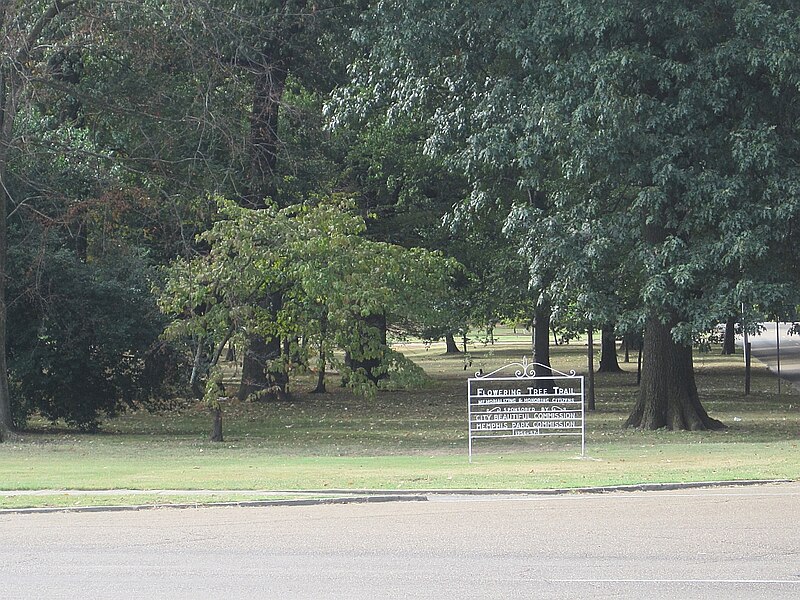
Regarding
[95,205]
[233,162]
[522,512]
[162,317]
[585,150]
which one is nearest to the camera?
[522,512]

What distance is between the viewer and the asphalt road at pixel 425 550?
9.20 meters

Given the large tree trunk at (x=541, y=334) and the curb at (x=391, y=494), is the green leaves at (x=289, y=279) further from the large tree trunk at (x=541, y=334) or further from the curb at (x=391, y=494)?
the large tree trunk at (x=541, y=334)

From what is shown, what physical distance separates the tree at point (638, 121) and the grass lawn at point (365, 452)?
11.9 ft

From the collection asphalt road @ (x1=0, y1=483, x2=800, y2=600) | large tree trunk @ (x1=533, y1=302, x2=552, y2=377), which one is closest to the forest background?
large tree trunk @ (x1=533, y1=302, x2=552, y2=377)

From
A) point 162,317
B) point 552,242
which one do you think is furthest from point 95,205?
point 552,242

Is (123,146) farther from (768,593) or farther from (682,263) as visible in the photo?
(768,593)

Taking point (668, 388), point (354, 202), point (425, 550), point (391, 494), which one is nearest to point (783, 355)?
point (668, 388)

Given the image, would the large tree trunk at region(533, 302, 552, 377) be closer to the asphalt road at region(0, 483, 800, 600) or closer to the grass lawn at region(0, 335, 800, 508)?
the grass lawn at region(0, 335, 800, 508)

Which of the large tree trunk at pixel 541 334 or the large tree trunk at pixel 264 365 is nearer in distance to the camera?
the large tree trunk at pixel 264 365

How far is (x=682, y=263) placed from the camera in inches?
971

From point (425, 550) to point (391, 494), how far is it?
4.41 metres

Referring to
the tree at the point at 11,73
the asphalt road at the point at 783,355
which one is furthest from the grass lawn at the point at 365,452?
the asphalt road at the point at 783,355

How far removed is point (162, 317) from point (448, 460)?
10.2 metres

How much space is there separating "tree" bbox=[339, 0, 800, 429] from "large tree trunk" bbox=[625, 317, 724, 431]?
5.55 ft
